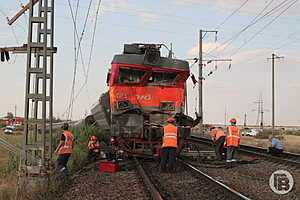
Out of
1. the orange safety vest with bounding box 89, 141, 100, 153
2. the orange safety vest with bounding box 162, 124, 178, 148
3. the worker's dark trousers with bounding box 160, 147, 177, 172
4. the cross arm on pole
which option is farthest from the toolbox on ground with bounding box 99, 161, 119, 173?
the cross arm on pole

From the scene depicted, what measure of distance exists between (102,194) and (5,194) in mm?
2108

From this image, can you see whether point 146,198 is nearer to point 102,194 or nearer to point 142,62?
point 102,194

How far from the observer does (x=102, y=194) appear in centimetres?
788

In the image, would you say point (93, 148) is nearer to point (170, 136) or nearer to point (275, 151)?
point (170, 136)

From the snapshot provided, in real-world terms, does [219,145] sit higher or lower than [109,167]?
higher

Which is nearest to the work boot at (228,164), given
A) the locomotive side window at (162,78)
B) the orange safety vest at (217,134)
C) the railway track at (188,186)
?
the railway track at (188,186)

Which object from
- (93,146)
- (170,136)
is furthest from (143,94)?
(93,146)

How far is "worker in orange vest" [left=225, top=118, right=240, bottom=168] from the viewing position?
40.5 ft

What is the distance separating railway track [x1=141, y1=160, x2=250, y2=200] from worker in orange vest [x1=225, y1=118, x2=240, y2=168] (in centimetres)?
149

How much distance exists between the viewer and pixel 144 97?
13.0 m

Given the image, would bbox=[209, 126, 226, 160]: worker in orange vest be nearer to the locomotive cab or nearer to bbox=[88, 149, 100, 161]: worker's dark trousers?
the locomotive cab

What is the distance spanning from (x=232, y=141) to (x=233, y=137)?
0.15 meters

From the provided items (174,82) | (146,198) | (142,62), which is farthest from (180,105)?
(146,198)

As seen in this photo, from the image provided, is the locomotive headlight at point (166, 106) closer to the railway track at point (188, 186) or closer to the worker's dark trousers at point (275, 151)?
the railway track at point (188, 186)
